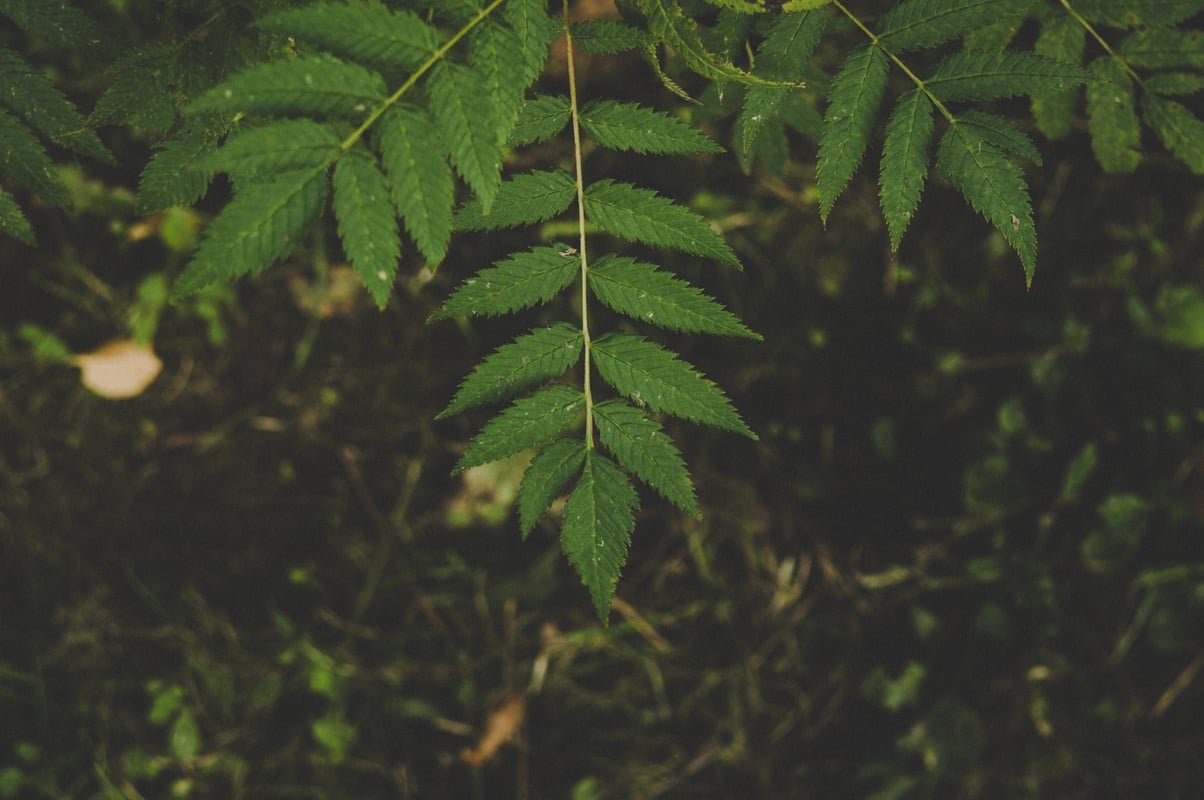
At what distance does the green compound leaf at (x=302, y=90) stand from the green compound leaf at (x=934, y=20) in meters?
0.97

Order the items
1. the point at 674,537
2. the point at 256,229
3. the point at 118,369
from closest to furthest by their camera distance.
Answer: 1. the point at 256,229
2. the point at 674,537
3. the point at 118,369

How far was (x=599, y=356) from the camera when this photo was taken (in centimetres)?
145

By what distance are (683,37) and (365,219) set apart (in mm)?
639

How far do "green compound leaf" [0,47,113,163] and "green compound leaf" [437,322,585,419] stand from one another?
0.85 m

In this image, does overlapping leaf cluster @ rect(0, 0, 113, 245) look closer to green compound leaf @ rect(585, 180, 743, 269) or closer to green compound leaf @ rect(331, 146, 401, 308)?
green compound leaf @ rect(331, 146, 401, 308)

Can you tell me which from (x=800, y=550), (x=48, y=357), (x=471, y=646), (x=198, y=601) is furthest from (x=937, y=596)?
(x=48, y=357)

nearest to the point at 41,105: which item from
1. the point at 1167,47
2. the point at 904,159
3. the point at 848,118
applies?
the point at 848,118

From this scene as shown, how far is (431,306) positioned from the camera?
2939 mm

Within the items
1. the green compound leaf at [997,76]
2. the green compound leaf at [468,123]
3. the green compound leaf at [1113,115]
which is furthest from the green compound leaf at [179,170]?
the green compound leaf at [1113,115]

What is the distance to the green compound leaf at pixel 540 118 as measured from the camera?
149cm

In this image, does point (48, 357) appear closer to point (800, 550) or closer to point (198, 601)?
point (198, 601)

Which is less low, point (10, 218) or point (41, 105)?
point (41, 105)

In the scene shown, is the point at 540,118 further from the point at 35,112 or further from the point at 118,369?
the point at 118,369

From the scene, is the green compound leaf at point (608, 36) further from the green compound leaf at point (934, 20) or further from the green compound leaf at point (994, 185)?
the green compound leaf at point (994, 185)
